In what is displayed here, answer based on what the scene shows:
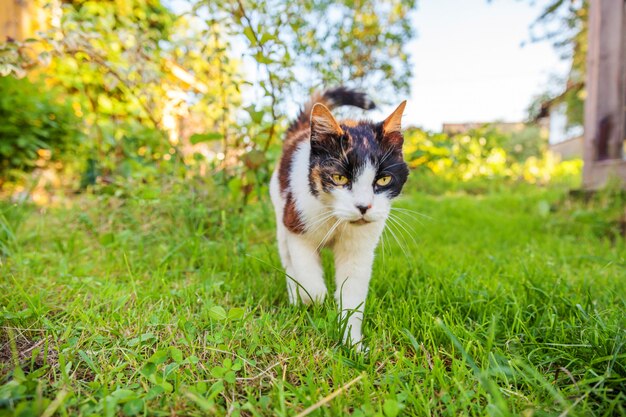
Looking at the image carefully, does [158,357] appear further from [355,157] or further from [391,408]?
[355,157]

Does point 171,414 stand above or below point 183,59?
below

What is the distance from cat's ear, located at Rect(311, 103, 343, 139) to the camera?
5.01 ft

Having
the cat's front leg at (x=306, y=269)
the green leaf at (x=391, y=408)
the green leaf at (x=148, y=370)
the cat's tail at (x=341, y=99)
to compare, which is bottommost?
the green leaf at (x=391, y=408)

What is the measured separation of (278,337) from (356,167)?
75 cm

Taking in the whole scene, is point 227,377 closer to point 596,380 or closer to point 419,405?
point 419,405

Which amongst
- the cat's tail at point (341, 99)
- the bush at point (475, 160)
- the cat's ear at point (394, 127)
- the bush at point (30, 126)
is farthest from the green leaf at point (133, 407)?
the bush at point (30, 126)

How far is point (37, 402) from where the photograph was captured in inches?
32.2

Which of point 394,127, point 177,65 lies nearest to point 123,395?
point 394,127

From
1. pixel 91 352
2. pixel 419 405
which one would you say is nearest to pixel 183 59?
pixel 91 352

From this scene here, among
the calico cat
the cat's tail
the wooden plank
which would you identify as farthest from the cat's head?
the wooden plank

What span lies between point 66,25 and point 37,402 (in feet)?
7.79

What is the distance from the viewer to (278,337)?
1.27 meters

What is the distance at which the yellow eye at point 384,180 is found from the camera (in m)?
1.54

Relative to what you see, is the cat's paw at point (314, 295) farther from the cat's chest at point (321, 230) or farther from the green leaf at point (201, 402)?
the green leaf at point (201, 402)
